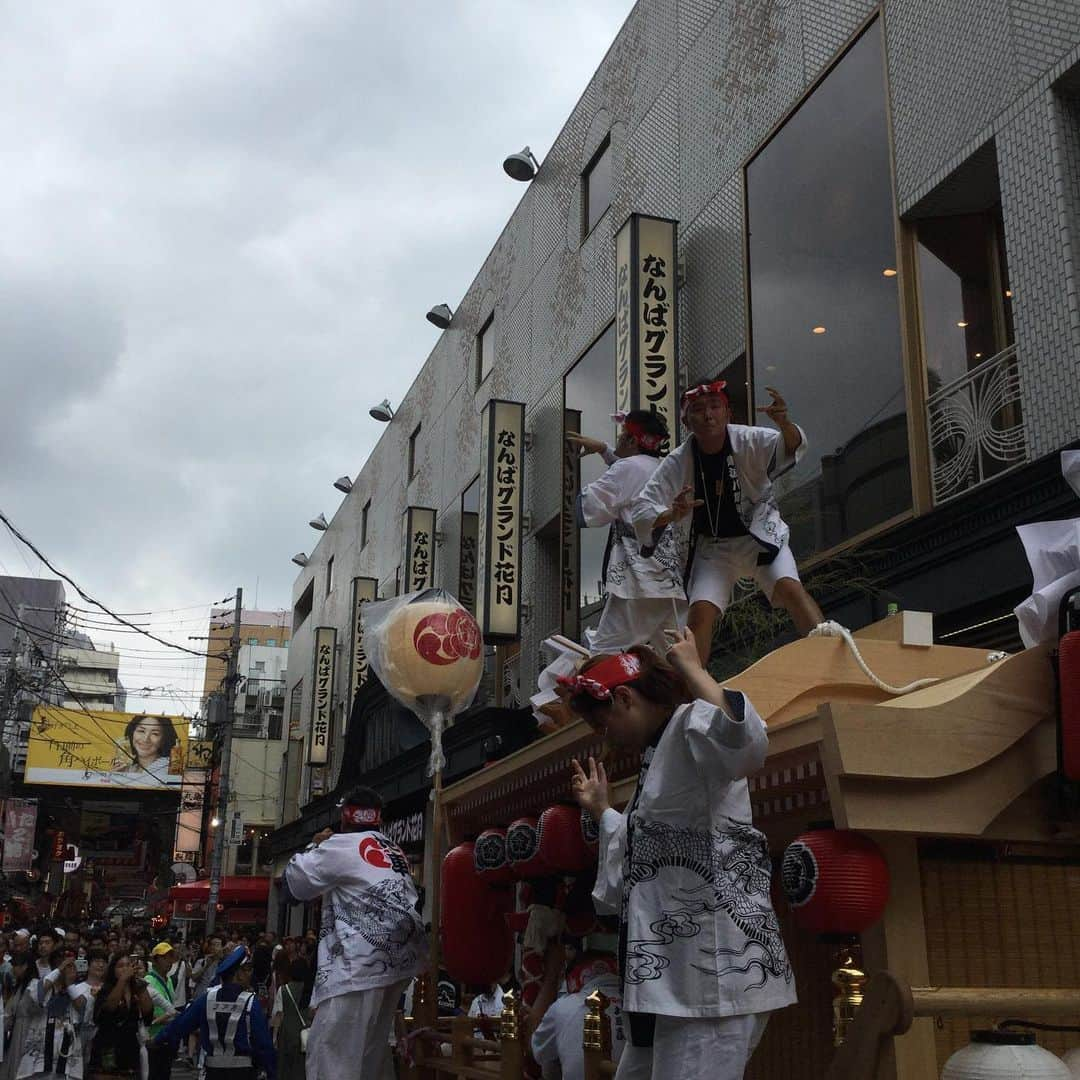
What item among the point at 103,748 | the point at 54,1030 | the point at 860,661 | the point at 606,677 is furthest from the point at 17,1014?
the point at 103,748

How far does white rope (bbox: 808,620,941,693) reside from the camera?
4.62 meters

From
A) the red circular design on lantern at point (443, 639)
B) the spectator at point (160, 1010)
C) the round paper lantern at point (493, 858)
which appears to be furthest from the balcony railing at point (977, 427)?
the spectator at point (160, 1010)

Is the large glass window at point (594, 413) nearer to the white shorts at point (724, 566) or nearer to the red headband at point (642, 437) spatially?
the red headband at point (642, 437)

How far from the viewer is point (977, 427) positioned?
366 inches

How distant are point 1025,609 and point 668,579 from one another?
2.45 metres

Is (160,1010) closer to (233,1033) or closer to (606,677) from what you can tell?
(233,1033)

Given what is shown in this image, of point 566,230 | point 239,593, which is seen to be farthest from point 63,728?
point 566,230

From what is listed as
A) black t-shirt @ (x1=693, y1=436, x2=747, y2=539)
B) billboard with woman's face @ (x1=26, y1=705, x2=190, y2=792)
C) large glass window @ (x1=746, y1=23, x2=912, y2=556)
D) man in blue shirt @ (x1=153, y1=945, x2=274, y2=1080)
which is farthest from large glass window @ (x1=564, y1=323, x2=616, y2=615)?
billboard with woman's face @ (x1=26, y1=705, x2=190, y2=792)

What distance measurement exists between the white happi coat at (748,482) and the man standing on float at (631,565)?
28 cm

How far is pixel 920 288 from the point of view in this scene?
10.3 m

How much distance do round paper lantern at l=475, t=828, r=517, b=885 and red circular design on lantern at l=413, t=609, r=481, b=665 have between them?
8.67ft

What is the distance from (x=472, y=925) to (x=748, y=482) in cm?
301

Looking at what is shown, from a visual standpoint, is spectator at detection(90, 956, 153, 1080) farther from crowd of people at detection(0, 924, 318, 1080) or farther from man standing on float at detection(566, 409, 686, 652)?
man standing on float at detection(566, 409, 686, 652)

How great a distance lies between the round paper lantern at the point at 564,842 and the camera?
218 inches
